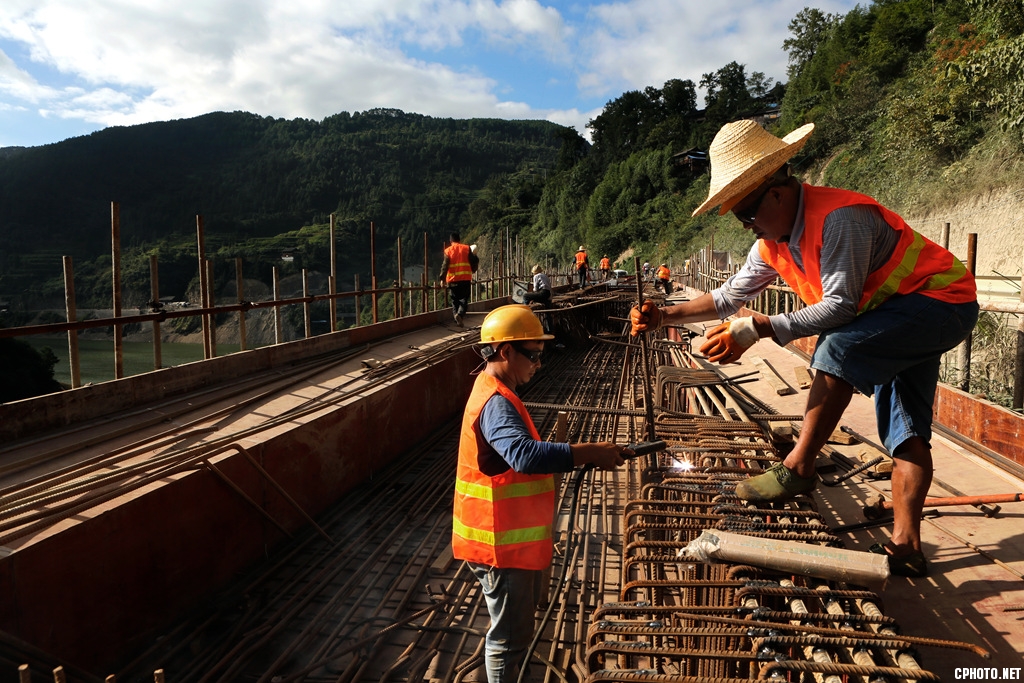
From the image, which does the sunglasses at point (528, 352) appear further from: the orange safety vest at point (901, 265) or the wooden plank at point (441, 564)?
the wooden plank at point (441, 564)

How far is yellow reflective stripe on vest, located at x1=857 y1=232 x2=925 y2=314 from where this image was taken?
2209 millimetres

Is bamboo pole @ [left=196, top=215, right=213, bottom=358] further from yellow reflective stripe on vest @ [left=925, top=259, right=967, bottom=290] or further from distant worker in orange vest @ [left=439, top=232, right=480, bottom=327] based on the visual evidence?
yellow reflective stripe on vest @ [left=925, top=259, right=967, bottom=290]

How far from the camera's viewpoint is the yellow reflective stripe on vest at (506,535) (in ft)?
7.97

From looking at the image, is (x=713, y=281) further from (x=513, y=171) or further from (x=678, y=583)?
(x=513, y=171)

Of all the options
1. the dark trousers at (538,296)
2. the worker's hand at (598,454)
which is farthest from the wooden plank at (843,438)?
the dark trousers at (538,296)

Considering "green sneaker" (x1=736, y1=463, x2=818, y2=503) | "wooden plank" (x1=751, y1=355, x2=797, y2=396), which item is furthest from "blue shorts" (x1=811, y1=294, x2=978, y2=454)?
"wooden plank" (x1=751, y1=355, x2=797, y2=396)

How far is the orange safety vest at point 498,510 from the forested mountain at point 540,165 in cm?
1519

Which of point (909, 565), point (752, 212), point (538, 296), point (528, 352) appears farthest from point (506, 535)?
point (538, 296)

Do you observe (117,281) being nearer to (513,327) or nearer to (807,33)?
(513,327)

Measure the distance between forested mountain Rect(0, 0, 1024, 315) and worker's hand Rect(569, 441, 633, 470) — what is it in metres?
14.8

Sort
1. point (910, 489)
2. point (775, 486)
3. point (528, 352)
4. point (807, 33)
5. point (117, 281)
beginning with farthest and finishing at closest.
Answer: point (807, 33) → point (117, 281) → point (528, 352) → point (775, 486) → point (910, 489)

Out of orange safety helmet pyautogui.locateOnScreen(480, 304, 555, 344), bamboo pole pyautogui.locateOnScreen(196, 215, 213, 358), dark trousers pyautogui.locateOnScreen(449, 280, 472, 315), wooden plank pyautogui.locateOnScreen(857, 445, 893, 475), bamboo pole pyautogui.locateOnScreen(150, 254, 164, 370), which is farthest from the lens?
dark trousers pyautogui.locateOnScreen(449, 280, 472, 315)

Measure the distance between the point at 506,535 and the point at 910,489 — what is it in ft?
5.16

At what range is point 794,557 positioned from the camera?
1861 mm
